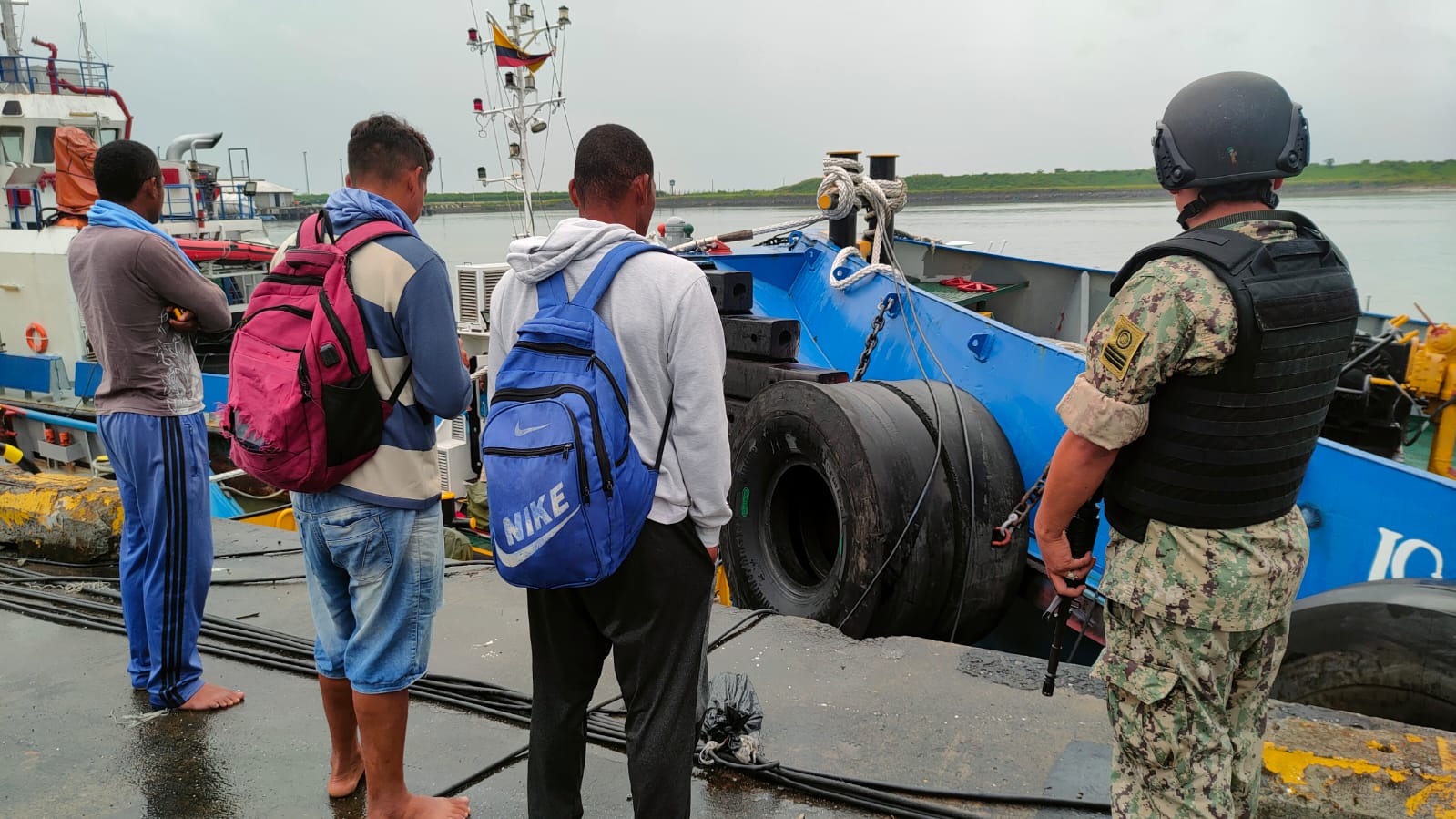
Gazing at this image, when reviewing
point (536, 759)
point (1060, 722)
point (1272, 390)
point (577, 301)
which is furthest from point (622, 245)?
point (1060, 722)

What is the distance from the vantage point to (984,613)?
4367 millimetres

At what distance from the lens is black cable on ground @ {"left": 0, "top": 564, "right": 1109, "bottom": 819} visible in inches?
100

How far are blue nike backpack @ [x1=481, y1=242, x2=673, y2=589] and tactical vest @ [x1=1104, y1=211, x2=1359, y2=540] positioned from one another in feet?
3.48

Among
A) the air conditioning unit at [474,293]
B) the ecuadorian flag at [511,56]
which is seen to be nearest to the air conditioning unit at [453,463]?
the air conditioning unit at [474,293]

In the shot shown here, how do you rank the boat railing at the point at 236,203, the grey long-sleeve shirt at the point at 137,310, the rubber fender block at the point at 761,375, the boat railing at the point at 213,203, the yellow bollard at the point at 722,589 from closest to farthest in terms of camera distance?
the grey long-sleeve shirt at the point at 137,310 → the rubber fender block at the point at 761,375 → the yellow bollard at the point at 722,589 → the boat railing at the point at 213,203 → the boat railing at the point at 236,203

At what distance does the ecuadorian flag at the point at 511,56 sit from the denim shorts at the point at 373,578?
408 inches

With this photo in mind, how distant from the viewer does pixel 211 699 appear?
3.22 meters

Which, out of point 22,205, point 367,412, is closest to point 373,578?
point 367,412

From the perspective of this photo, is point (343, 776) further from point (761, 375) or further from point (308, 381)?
point (761, 375)

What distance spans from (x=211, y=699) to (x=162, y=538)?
589mm

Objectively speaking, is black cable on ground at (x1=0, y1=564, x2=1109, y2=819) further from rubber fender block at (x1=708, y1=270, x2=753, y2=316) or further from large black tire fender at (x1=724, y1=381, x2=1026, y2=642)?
rubber fender block at (x1=708, y1=270, x2=753, y2=316)

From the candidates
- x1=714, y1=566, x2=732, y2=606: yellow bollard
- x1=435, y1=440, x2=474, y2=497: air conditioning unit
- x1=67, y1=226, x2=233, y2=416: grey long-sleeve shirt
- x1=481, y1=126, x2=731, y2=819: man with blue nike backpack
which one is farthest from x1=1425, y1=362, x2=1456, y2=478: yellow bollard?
x1=435, y1=440, x2=474, y2=497: air conditioning unit

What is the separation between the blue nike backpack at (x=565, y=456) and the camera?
1.81m

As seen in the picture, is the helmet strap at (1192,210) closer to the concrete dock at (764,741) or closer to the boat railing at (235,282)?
the concrete dock at (764,741)
